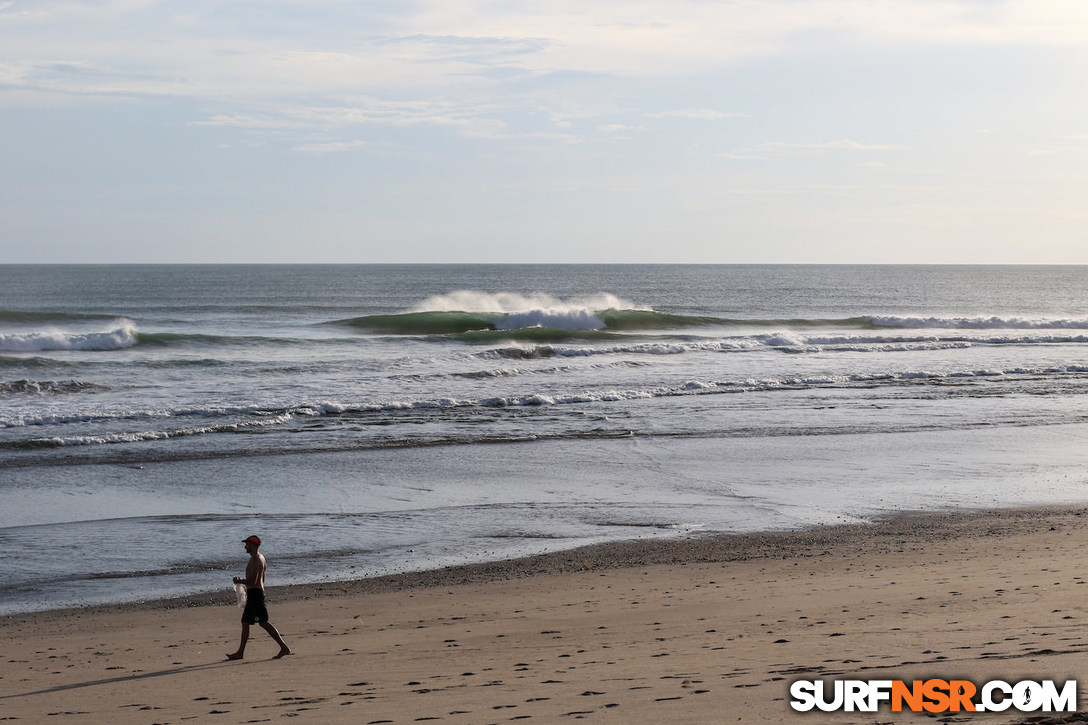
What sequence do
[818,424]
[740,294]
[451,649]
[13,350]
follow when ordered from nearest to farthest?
1. [451,649]
2. [818,424]
3. [13,350]
4. [740,294]

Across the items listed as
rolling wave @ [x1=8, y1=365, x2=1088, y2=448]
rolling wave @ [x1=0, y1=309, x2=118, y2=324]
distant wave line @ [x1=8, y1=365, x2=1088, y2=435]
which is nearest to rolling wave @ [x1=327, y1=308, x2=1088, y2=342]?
rolling wave @ [x1=0, y1=309, x2=118, y2=324]

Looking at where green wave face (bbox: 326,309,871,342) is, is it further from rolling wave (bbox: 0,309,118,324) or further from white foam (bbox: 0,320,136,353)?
rolling wave (bbox: 0,309,118,324)

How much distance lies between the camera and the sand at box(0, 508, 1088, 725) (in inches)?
223

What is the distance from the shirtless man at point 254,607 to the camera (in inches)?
284

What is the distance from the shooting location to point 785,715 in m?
5.06

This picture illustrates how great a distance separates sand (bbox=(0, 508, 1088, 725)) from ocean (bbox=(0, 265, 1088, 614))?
3.49ft

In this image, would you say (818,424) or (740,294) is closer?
(818,424)

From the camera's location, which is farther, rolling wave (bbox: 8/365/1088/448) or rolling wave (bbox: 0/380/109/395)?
rolling wave (bbox: 0/380/109/395)

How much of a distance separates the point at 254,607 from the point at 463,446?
34.1 feet

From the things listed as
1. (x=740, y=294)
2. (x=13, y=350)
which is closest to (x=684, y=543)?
(x=13, y=350)

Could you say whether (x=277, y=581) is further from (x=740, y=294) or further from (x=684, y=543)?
(x=740, y=294)

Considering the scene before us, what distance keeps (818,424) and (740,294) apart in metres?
78.4

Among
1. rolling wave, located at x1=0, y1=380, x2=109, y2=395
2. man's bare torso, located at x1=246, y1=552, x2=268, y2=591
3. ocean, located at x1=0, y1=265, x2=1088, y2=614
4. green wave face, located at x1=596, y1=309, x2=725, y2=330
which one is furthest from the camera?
green wave face, located at x1=596, y1=309, x2=725, y2=330

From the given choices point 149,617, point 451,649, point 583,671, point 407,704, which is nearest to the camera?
point 407,704
